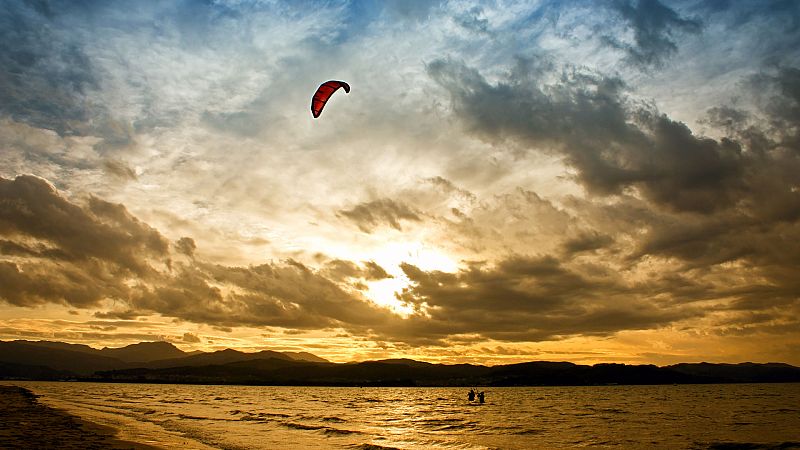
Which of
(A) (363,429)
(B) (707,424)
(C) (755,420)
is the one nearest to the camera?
(A) (363,429)

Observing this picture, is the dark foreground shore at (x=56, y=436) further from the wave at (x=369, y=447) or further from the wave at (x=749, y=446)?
the wave at (x=749, y=446)

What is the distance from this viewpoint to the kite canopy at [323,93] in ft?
134

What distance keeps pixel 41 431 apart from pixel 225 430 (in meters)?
16.6

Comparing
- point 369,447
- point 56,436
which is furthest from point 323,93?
point 56,436

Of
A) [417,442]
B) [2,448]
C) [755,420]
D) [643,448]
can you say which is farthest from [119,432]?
[755,420]

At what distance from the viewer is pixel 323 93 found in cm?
4206

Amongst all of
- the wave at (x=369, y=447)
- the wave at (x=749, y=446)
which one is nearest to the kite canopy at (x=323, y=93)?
the wave at (x=369, y=447)

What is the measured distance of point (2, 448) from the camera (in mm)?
26469

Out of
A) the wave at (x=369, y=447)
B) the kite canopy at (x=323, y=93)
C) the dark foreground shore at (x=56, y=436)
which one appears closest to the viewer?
the dark foreground shore at (x=56, y=436)

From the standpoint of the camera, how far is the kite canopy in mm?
40875

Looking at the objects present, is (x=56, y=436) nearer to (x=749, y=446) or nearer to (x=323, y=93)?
(x=323, y=93)

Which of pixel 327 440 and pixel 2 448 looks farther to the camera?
pixel 327 440

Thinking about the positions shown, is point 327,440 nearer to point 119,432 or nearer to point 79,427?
point 119,432

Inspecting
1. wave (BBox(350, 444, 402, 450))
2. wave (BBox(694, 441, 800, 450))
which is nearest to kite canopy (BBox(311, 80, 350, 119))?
wave (BBox(350, 444, 402, 450))
